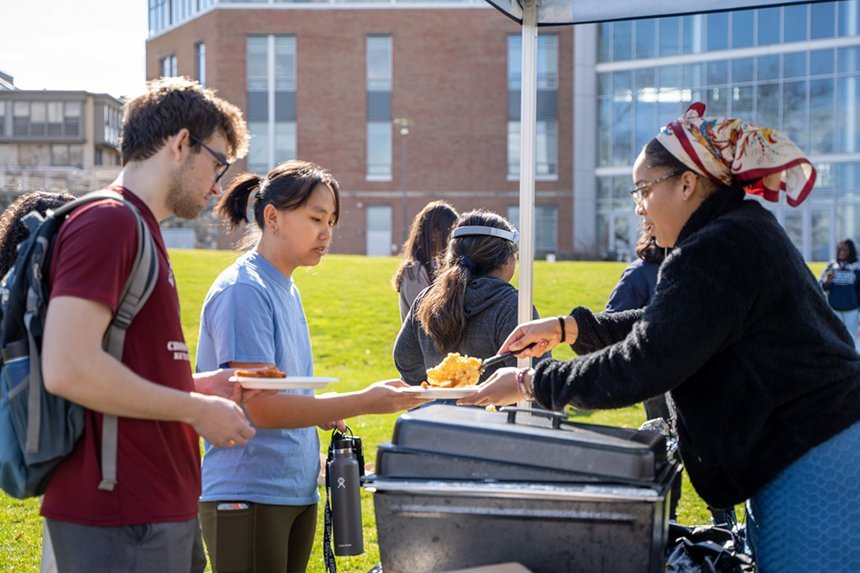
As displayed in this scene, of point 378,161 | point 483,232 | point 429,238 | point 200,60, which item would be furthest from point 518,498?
point 200,60

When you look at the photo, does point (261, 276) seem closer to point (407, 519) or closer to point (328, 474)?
point (328, 474)

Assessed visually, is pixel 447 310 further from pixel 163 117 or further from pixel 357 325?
pixel 357 325

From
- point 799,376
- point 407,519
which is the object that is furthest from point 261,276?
point 799,376

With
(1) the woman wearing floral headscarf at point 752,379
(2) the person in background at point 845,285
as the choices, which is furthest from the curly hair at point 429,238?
(2) the person in background at point 845,285

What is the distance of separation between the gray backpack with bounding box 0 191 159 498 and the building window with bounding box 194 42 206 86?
4736 cm

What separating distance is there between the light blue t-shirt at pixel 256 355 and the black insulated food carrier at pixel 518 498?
70 cm

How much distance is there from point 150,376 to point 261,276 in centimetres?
88

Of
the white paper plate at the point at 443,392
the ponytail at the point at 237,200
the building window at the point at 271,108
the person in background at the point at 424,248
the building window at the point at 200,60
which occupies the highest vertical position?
the building window at the point at 200,60

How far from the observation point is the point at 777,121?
37188mm

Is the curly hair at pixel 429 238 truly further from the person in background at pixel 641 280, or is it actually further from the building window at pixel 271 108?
the building window at pixel 271 108

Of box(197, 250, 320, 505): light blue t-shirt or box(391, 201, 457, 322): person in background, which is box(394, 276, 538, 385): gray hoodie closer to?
box(197, 250, 320, 505): light blue t-shirt

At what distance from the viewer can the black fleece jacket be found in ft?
7.74

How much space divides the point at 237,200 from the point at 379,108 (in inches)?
1722

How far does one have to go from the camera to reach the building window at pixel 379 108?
46156mm
